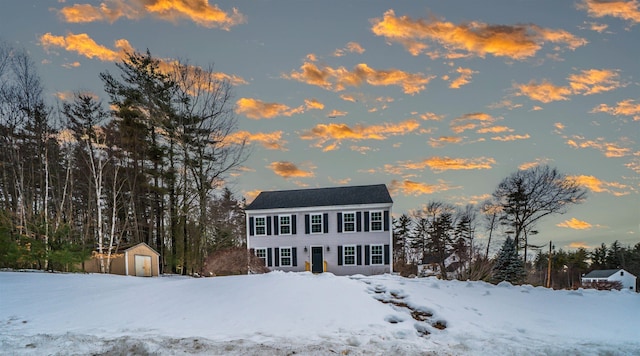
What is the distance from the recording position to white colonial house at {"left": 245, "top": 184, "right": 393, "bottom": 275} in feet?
67.8

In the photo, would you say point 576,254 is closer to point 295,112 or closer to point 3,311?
point 295,112

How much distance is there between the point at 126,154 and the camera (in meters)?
22.0

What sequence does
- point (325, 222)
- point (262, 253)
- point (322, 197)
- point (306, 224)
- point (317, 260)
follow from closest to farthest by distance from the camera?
point (317, 260)
point (325, 222)
point (306, 224)
point (262, 253)
point (322, 197)

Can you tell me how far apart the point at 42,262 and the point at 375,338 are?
16.2 metres

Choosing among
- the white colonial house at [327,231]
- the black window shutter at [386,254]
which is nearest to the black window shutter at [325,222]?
the white colonial house at [327,231]

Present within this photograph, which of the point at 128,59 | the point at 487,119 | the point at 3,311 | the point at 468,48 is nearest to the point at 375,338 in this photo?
the point at 3,311

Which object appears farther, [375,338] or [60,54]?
[60,54]

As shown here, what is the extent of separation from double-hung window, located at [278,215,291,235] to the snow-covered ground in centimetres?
1261

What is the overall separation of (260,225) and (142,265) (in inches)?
258

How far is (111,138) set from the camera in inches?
830

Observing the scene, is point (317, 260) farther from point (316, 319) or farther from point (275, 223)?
point (316, 319)

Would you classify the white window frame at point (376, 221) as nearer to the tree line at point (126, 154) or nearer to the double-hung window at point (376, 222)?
the double-hung window at point (376, 222)

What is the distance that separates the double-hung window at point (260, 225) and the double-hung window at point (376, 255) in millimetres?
6334

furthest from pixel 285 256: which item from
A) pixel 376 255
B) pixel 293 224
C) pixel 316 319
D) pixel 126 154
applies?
pixel 316 319
